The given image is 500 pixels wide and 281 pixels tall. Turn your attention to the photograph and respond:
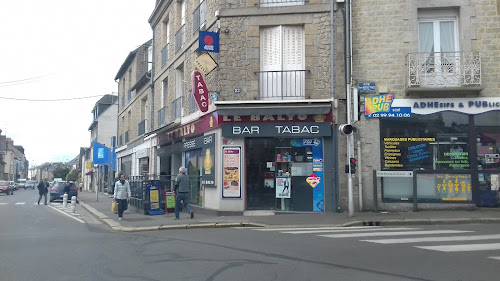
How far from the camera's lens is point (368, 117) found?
13.9 metres

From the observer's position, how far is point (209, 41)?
1436cm

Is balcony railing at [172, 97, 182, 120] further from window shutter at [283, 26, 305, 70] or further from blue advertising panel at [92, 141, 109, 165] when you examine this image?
blue advertising panel at [92, 141, 109, 165]

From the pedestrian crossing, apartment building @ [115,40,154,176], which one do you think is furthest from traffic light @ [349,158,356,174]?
apartment building @ [115,40,154,176]

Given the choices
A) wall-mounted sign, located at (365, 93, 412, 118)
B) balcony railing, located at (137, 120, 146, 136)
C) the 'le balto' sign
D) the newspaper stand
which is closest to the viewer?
wall-mounted sign, located at (365, 93, 412, 118)

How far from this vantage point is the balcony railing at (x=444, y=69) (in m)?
13.3

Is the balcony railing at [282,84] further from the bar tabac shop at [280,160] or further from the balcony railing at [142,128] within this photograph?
the balcony railing at [142,128]

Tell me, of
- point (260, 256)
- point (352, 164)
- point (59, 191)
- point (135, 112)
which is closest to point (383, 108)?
point (352, 164)

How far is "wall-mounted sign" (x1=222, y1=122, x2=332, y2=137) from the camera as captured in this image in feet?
45.4

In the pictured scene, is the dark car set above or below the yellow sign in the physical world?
below

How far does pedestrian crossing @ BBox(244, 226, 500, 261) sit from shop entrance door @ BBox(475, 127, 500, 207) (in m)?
4.27

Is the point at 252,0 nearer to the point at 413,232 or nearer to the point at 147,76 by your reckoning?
the point at 413,232

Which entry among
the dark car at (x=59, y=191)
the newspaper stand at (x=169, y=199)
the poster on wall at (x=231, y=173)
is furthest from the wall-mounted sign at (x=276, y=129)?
the dark car at (x=59, y=191)

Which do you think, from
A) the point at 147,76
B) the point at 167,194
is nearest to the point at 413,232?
the point at 167,194

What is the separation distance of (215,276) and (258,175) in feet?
27.6
